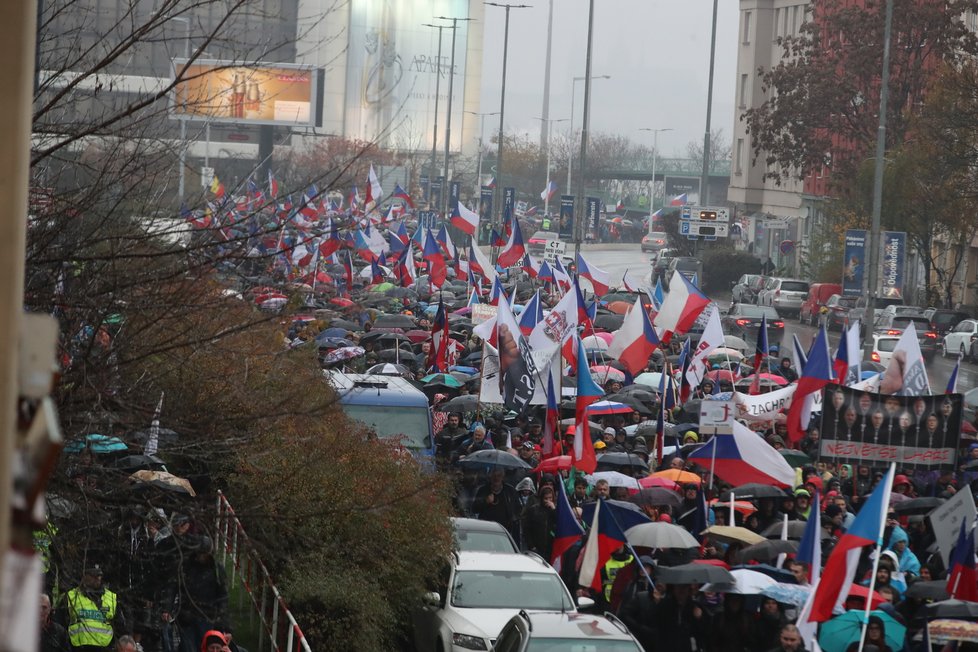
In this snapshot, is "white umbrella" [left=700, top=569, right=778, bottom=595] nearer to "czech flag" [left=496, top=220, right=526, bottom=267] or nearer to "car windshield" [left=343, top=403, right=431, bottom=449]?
"car windshield" [left=343, top=403, right=431, bottom=449]

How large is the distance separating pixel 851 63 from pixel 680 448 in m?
42.0

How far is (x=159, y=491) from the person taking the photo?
8.67m

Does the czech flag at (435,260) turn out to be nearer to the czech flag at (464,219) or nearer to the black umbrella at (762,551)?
the czech flag at (464,219)

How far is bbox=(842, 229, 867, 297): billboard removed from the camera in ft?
126

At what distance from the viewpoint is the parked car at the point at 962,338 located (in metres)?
43.7

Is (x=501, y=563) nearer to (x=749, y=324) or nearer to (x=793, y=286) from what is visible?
(x=749, y=324)

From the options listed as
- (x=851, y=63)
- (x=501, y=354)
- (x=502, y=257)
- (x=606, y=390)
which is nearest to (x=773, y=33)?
(x=851, y=63)

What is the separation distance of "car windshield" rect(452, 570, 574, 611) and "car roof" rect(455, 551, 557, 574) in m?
0.05

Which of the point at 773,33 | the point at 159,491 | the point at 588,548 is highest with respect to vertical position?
the point at 773,33

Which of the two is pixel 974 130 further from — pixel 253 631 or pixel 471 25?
pixel 471 25

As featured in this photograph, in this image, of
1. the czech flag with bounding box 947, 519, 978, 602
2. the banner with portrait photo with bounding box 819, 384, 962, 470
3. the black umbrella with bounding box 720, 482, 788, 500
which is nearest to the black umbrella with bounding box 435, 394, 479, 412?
the banner with portrait photo with bounding box 819, 384, 962, 470

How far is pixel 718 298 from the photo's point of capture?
69.6 metres

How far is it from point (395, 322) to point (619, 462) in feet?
51.2

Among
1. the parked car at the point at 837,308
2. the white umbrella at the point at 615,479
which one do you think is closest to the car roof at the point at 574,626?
the white umbrella at the point at 615,479
